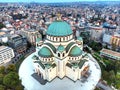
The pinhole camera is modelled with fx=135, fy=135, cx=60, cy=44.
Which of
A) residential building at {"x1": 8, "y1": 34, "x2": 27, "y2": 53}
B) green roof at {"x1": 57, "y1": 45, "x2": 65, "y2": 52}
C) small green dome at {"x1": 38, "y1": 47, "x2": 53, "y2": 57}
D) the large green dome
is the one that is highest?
the large green dome

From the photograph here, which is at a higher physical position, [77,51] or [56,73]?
[77,51]

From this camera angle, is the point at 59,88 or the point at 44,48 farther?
the point at 44,48

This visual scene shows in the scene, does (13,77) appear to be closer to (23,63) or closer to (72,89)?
(23,63)

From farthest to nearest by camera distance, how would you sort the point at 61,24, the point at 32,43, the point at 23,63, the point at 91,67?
the point at 32,43 → the point at 23,63 → the point at 91,67 → the point at 61,24

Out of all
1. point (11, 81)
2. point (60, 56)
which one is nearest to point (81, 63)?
point (60, 56)

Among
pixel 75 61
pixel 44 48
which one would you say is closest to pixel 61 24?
pixel 44 48

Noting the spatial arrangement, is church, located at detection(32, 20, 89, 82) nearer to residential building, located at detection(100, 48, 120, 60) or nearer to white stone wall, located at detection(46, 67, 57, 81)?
white stone wall, located at detection(46, 67, 57, 81)

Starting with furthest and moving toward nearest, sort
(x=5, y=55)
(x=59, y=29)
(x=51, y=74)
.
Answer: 1. (x=5, y=55)
2. (x=51, y=74)
3. (x=59, y=29)

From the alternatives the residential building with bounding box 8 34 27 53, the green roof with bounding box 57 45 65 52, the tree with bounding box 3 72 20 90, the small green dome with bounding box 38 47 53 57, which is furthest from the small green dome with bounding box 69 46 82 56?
the residential building with bounding box 8 34 27 53

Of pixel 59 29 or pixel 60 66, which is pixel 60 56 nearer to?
pixel 60 66
